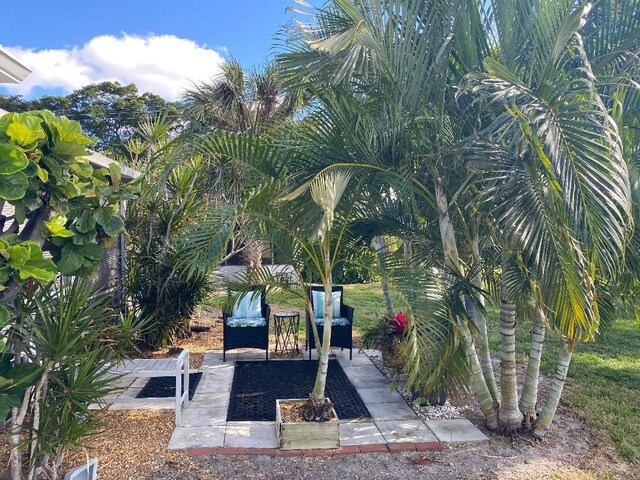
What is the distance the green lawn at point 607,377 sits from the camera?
399 cm

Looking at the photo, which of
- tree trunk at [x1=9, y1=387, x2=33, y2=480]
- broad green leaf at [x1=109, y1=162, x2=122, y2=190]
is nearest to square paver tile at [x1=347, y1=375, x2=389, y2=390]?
tree trunk at [x1=9, y1=387, x2=33, y2=480]

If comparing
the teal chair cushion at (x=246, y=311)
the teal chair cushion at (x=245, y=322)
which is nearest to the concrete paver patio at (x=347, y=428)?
the teal chair cushion at (x=245, y=322)

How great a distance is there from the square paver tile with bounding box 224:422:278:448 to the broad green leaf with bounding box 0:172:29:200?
2558 mm

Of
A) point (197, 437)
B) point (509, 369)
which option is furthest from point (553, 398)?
point (197, 437)

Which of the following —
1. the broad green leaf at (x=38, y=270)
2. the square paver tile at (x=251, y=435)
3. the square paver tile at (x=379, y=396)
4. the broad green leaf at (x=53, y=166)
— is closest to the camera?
the broad green leaf at (x=38, y=270)

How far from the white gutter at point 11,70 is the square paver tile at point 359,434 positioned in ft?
12.5

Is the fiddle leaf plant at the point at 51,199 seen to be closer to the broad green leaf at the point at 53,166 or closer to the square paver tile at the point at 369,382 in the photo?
the broad green leaf at the point at 53,166

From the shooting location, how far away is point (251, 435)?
371cm

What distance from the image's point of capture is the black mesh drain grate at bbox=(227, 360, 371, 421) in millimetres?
4238

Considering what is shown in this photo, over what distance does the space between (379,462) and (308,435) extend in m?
0.56

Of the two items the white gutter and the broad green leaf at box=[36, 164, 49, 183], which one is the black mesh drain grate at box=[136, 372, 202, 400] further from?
the broad green leaf at box=[36, 164, 49, 183]

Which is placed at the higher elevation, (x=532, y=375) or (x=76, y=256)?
(x=76, y=256)

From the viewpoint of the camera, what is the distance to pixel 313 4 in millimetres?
3529

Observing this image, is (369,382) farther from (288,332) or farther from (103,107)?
(103,107)
